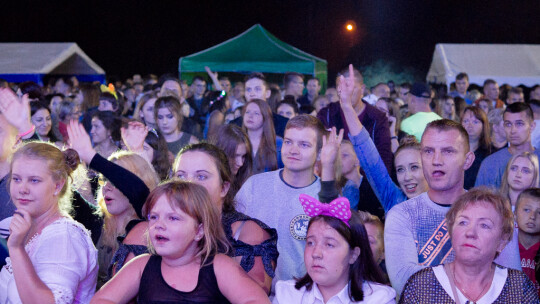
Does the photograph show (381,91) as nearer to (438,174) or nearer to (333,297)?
(438,174)

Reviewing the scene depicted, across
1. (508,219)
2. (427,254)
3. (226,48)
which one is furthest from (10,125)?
(226,48)

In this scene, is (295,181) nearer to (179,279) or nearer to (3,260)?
(179,279)

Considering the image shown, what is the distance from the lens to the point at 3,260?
3066 mm

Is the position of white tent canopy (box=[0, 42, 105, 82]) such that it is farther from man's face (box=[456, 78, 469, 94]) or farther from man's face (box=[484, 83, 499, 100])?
man's face (box=[484, 83, 499, 100])

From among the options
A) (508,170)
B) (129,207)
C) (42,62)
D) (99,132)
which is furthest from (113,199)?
(42,62)

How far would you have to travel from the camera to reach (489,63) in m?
14.3

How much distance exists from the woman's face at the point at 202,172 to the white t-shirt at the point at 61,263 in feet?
1.74

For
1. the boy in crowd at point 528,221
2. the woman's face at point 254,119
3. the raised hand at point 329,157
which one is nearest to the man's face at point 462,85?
the woman's face at point 254,119

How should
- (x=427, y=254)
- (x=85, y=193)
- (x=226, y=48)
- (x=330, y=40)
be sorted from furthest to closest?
(x=330, y=40)
(x=226, y=48)
(x=85, y=193)
(x=427, y=254)

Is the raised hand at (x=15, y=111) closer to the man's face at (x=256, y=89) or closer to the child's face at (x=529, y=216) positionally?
the man's face at (x=256, y=89)

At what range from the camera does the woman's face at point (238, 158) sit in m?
4.32

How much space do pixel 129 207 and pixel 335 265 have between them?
4.22 feet

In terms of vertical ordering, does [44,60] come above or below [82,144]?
above

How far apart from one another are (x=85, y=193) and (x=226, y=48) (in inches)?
386
